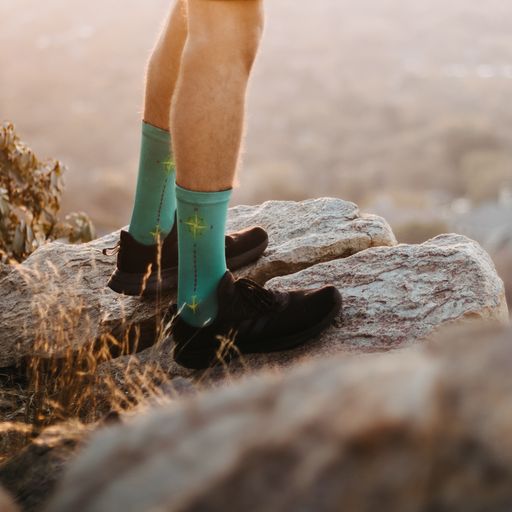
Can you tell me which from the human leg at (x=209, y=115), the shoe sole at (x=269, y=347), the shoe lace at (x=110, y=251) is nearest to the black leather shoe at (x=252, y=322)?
the shoe sole at (x=269, y=347)

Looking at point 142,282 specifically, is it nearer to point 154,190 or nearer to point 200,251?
point 154,190

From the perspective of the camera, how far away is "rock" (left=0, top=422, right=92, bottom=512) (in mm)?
1181

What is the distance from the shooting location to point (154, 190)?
2.06 metres

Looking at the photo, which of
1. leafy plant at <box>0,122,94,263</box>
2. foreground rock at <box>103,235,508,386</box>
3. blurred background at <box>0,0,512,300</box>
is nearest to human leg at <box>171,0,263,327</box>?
foreground rock at <box>103,235,508,386</box>

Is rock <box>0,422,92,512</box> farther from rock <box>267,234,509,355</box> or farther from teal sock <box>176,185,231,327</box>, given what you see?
rock <box>267,234,509,355</box>

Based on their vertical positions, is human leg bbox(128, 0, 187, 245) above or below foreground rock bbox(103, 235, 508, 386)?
above

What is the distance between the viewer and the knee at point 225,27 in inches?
62.1

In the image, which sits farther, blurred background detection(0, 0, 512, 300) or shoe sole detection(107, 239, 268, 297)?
blurred background detection(0, 0, 512, 300)

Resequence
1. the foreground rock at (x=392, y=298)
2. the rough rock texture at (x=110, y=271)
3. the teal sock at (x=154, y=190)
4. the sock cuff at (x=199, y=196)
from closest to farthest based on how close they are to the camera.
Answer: the sock cuff at (x=199, y=196)
the foreground rock at (x=392, y=298)
the teal sock at (x=154, y=190)
the rough rock texture at (x=110, y=271)

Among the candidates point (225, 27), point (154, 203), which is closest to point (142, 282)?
point (154, 203)

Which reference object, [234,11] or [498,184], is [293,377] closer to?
[234,11]

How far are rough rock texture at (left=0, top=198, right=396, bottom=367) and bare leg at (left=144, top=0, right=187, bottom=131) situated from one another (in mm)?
420

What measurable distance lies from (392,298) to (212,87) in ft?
2.62

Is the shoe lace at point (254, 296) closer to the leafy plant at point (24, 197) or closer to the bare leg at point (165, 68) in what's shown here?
the bare leg at point (165, 68)
